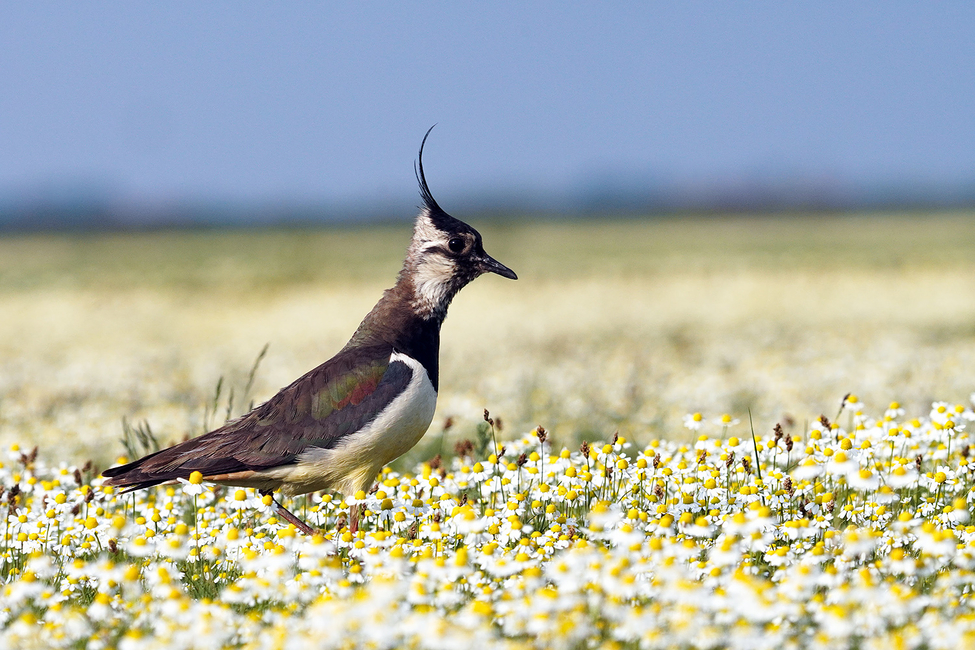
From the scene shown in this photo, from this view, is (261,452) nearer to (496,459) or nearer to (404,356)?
(404,356)

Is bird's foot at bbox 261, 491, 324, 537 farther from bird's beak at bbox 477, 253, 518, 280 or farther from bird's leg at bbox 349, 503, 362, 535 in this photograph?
bird's beak at bbox 477, 253, 518, 280

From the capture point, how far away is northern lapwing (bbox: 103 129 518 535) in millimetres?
5816

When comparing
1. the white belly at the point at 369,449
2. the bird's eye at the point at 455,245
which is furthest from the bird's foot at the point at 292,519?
the bird's eye at the point at 455,245

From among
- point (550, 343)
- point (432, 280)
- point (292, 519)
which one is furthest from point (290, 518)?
point (550, 343)

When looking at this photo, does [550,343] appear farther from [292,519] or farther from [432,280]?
[292,519]

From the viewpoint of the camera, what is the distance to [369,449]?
19.1ft

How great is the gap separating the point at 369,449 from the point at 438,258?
1.51 m

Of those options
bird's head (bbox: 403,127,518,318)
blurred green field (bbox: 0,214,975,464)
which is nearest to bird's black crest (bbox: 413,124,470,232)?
bird's head (bbox: 403,127,518,318)

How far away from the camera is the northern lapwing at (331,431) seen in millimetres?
5816

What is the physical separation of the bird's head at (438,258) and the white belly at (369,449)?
0.63 metres

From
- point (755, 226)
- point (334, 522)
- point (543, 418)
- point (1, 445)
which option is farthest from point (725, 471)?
point (755, 226)

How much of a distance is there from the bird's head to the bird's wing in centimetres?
64

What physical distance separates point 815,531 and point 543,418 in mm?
6233

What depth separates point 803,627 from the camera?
3.81 metres
